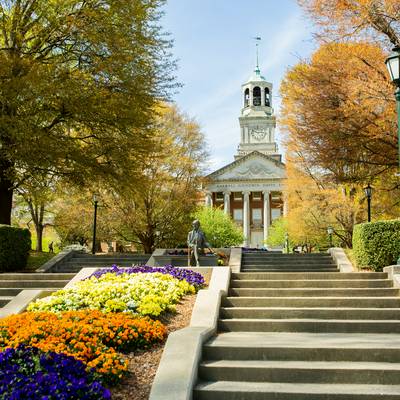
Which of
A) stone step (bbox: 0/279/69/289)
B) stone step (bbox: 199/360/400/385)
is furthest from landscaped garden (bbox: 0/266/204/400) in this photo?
stone step (bbox: 0/279/69/289)

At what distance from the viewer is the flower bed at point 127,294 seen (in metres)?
8.41

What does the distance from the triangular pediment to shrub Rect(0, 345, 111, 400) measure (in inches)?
2698

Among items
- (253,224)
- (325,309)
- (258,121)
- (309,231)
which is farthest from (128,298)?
(258,121)

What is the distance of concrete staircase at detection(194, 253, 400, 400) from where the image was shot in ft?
18.7

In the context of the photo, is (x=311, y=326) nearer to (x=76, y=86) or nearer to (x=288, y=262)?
(x=288, y=262)

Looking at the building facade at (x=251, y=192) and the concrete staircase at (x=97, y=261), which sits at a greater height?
the building facade at (x=251, y=192)

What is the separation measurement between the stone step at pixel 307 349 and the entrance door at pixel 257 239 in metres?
68.7

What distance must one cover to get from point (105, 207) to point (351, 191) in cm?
1283

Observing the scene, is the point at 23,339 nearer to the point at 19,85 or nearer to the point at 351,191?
the point at 19,85

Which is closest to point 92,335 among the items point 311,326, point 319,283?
point 311,326

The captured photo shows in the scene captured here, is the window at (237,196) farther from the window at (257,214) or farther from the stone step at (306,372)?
the stone step at (306,372)

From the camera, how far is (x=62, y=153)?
51.4 feet

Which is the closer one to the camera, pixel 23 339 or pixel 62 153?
pixel 23 339

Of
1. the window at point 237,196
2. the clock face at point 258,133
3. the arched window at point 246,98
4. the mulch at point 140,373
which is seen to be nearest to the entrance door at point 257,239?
the window at point 237,196
